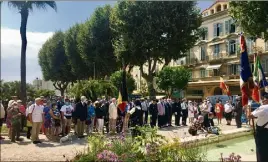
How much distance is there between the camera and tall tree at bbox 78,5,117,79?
37.4m

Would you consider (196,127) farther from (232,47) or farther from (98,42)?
(232,47)

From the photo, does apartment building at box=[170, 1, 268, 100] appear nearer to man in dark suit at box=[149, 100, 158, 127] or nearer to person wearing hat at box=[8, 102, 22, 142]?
man in dark suit at box=[149, 100, 158, 127]

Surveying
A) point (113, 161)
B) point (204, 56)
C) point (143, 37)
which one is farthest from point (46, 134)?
point (204, 56)

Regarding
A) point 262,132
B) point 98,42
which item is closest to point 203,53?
point 98,42

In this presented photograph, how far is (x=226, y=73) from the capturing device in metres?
45.1

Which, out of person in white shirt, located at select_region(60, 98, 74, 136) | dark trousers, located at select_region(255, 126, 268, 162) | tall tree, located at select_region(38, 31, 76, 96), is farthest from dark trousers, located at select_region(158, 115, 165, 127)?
tall tree, located at select_region(38, 31, 76, 96)

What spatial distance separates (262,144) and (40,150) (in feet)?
22.7

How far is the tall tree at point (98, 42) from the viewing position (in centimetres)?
3741

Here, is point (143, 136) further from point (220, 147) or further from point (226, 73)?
point (226, 73)

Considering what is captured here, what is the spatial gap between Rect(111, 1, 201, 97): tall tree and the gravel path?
18593mm

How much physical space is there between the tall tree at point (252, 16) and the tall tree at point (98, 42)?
20.2 meters

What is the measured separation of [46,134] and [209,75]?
36.2m

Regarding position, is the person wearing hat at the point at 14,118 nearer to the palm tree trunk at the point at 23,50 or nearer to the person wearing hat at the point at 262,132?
the palm tree trunk at the point at 23,50

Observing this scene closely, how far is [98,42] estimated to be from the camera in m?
37.3
